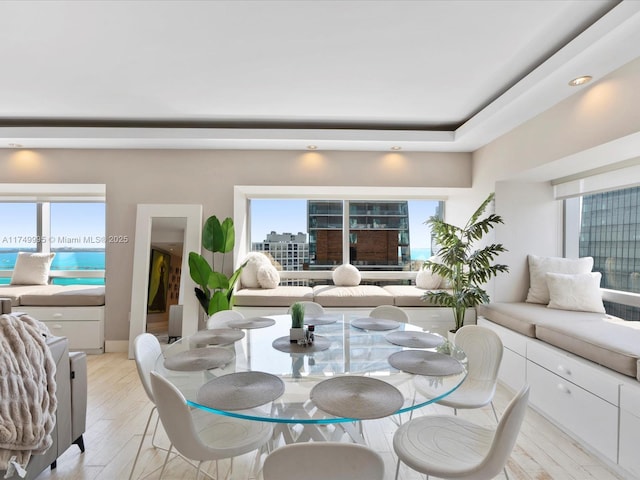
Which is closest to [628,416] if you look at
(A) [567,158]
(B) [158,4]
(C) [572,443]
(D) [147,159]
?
(C) [572,443]

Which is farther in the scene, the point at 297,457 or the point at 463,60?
the point at 463,60

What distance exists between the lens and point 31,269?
15.2 ft

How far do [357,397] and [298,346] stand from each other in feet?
2.17

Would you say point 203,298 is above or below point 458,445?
above

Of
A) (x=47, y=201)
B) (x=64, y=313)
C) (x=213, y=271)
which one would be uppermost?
(x=47, y=201)

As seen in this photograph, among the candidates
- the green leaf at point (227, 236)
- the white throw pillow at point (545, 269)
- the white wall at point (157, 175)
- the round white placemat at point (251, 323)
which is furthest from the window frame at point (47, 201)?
the white throw pillow at point (545, 269)

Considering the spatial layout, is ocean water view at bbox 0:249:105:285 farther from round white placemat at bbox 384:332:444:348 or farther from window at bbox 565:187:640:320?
window at bbox 565:187:640:320

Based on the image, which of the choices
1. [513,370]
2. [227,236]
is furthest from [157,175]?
[513,370]

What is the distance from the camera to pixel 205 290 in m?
3.87

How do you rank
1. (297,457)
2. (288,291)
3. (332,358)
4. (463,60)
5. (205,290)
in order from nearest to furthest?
(297,457) → (332,358) → (463,60) → (205,290) → (288,291)

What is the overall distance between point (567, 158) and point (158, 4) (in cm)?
306

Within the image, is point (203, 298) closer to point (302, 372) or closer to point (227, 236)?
point (227, 236)

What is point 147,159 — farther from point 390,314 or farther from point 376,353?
point 376,353

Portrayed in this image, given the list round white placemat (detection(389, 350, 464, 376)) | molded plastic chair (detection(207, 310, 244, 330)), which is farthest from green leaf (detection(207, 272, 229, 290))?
round white placemat (detection(389, 350, 464, 376))
